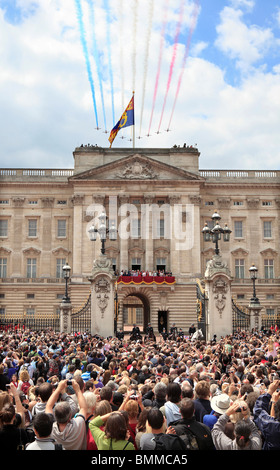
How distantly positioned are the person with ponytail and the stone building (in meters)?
46.1

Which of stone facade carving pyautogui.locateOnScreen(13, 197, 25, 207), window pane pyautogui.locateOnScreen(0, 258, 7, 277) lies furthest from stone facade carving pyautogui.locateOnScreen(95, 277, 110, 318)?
stone facade carving pyautogui.locateOnScreen(13, 197, 25, 207)

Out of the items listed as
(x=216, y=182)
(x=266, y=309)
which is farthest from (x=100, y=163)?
(x=266, y=309)

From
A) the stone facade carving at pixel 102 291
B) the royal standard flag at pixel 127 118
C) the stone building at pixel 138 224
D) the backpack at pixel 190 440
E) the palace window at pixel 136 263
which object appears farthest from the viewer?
the palace window at pixel 136 263

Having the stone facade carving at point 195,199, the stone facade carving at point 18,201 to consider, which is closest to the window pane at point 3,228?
the stone facade carving at point 18,201

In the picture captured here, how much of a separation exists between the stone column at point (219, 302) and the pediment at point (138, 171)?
2814cm

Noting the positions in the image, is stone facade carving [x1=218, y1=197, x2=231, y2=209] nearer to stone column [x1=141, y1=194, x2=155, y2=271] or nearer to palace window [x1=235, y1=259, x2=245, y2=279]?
palace window [x1=235, y1=259, x2=245, y2=279]

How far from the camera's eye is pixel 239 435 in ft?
21.3

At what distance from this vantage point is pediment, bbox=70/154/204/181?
5684 cm

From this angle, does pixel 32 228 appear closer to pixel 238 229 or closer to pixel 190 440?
pixel 238 229

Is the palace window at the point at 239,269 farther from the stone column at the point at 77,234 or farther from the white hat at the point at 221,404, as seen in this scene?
the white hat at the point at 221,404

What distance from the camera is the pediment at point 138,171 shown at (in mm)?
56844

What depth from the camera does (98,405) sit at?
290 inches
